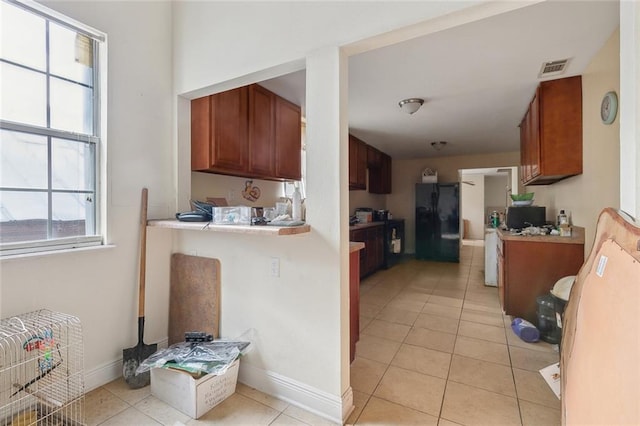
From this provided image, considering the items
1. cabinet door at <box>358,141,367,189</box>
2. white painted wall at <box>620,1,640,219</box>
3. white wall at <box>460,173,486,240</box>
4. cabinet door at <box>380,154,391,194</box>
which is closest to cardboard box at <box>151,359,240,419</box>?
white painted wall at <box>620,1,640,219</box>

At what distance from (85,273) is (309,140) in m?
1.71

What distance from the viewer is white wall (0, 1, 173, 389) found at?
5.87 feet

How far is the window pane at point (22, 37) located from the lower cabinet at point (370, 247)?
3647mm

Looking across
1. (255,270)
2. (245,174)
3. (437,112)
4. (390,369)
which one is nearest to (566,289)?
(390,369)

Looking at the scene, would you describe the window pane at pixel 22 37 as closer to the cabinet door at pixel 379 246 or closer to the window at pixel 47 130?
the window at pixel 47 130

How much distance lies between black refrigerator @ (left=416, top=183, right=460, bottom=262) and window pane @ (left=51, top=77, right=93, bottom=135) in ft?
19.2

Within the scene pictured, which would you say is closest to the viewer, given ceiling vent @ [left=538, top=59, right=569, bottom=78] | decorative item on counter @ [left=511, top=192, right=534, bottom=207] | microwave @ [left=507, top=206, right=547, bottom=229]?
ceiling vent @ [left=538, top=59, right=569, bottom=78]

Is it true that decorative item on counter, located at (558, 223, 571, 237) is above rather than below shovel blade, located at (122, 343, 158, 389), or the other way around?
above

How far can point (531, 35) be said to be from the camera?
1.97m

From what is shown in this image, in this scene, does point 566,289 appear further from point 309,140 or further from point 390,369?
point 309,140

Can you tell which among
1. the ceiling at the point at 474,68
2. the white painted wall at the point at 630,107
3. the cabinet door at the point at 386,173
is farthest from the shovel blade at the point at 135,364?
the cabinet door at the point at 386,173

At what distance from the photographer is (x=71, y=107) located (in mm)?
1922

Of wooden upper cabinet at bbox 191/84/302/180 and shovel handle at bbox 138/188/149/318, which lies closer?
shovel handle at bbox 138/188/149/318

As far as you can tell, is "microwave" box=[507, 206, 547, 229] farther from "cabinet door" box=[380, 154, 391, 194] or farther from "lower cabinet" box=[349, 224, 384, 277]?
"cabinet door" box=[380, 154, 391, 194]
